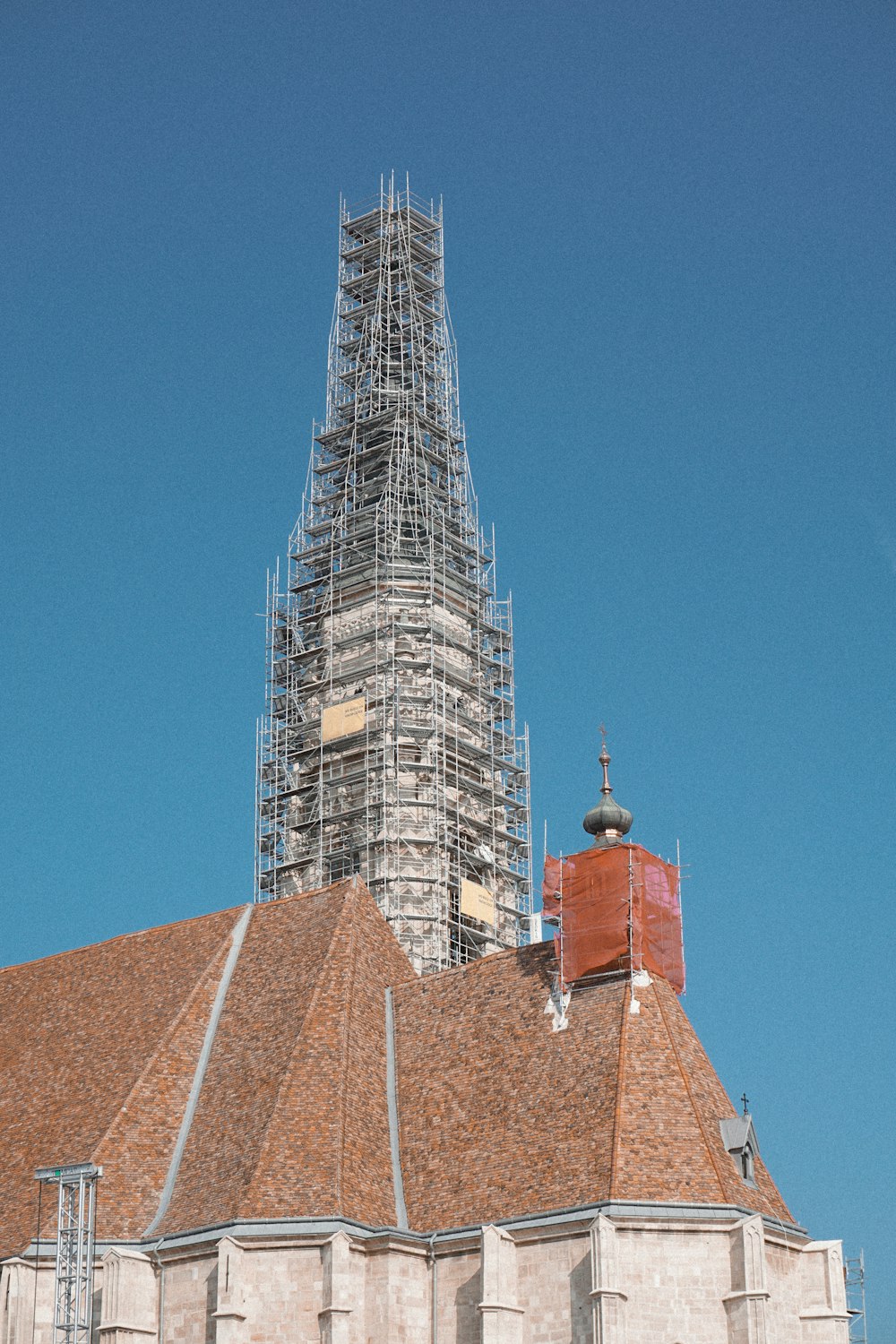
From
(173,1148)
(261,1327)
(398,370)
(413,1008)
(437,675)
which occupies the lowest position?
(261,1327)

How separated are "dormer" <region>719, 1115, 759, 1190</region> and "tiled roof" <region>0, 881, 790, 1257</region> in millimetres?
379

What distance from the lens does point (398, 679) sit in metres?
63.0

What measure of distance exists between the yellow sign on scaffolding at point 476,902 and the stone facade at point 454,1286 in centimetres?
2362

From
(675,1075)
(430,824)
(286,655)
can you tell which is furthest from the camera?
(286,655)

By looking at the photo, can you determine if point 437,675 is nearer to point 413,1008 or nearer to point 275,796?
point 275,796

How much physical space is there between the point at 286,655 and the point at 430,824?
8.91 m

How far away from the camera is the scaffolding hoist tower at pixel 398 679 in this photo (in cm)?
6062

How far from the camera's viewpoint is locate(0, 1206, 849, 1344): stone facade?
34625mm

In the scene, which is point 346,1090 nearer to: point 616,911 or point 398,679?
point 616,911

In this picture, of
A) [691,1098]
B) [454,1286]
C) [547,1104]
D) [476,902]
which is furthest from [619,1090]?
[476,902]

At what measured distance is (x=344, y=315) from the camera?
7362 cm

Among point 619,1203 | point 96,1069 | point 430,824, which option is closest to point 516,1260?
point 619,1203

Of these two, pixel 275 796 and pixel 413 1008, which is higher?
pixel 275 796

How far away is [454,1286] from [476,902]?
80.3ft
